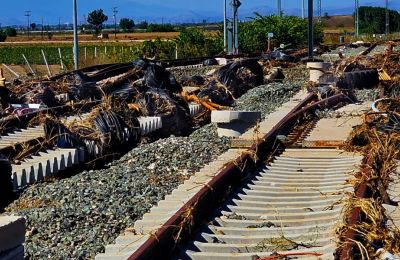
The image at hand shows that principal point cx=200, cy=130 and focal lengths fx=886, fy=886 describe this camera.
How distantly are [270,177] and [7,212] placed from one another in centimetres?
328

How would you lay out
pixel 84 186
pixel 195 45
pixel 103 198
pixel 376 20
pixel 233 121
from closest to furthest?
pixel 103 198, pixel 84 186, pixel 233 121, pixel 195 45, pixel 376 20

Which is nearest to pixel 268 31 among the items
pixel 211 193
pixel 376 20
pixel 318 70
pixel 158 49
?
pixel 158 49

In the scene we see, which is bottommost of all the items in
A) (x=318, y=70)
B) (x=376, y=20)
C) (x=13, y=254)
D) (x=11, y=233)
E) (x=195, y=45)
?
(x=13, y=254)

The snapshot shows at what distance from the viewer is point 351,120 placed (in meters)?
16.5

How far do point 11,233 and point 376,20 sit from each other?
130705 millimetres

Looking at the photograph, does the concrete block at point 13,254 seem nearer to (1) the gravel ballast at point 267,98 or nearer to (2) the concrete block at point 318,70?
(1) the gravel ballast at point 267,98

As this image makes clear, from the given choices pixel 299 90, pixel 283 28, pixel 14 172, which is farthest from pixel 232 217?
pixel 283 28

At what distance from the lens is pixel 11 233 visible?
6.18 m

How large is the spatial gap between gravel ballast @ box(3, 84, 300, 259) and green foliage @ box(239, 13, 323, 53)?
37.1 m

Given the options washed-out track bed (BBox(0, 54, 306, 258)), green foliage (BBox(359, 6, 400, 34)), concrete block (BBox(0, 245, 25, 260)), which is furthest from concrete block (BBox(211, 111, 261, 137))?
green foliage (BBox(359, 6, 400, 34))

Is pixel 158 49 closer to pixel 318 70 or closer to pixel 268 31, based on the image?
pixel 268 31

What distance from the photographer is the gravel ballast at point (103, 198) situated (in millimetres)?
8836

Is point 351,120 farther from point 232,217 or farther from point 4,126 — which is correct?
point 232,217

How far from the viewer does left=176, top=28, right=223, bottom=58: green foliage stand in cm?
4503
